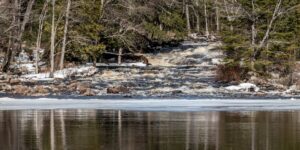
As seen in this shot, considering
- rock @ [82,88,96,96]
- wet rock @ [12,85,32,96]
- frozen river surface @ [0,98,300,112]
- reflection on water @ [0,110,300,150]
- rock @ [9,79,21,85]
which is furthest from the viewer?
rock @ [9,79,21,85]

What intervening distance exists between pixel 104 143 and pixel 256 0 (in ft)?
99.7

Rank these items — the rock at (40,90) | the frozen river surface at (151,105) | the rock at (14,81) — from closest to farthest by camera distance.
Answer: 1. the frozen river surface at (151,105)
2. the rock at (40,90)
3. the rock at (14,81)

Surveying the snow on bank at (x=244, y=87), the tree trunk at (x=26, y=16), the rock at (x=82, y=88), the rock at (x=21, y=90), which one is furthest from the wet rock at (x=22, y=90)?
the tree trunk at (x=26, y=16)

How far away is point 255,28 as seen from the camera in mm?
43500

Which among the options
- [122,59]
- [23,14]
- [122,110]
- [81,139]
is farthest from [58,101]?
[122,59]

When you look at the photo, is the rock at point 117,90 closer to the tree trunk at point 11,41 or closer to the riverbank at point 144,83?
the riverbank at point 144,83

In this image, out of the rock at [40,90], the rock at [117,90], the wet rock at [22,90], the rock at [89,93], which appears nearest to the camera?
the rock at [89,93]

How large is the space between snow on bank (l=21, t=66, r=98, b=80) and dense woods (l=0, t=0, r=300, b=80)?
83 centimetres

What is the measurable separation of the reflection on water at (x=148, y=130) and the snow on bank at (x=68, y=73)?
21158mm

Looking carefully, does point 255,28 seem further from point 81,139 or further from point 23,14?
point 81,139

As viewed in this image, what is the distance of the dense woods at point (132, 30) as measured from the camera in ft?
140

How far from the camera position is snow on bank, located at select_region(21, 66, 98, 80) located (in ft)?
146

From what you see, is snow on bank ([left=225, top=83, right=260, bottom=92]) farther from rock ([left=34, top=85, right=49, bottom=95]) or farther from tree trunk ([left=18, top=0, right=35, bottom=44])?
tree trunk ([left=18, top=0, right=35, bottom=44])

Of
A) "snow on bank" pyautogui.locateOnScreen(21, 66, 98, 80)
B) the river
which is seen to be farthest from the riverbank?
the river
